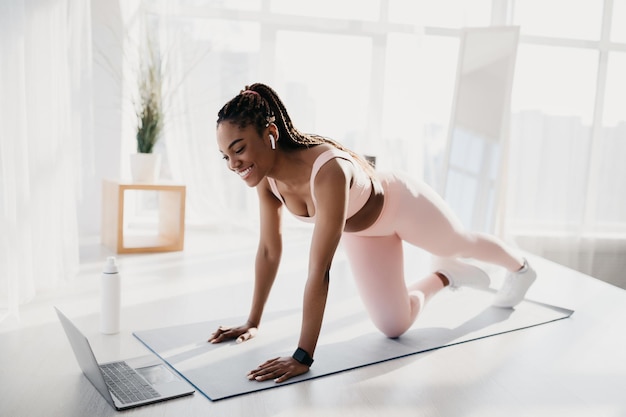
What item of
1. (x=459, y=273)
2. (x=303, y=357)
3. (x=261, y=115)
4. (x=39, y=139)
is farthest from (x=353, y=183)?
(x=39, y=139)

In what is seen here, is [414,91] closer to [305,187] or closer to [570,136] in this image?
[570,136]

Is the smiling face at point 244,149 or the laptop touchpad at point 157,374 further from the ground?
the smiling face at point 244,149

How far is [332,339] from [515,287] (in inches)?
35.7

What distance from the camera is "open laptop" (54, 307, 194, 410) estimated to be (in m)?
1.67

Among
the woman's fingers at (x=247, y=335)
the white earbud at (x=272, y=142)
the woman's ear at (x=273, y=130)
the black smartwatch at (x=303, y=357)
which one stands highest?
the woman's ear at (x=273, y=130)

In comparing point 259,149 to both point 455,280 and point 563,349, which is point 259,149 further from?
point 563,349

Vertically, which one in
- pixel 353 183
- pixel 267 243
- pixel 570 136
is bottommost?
pixel 267 243

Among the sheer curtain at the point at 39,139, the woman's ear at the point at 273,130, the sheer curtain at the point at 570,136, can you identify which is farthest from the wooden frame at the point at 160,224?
the sheer curtain at the point at 570,136

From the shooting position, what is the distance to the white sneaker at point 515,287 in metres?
2.69

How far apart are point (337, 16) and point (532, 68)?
62.1 inches

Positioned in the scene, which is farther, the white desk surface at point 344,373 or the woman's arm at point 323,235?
the woman's arm at point 323,235

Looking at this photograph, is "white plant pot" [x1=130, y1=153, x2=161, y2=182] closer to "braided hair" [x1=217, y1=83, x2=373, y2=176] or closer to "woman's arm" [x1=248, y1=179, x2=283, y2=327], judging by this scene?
"woman's arm" [x1=248, y1=179, x2=283, y2=327]

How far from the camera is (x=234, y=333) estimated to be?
2242 millimetres

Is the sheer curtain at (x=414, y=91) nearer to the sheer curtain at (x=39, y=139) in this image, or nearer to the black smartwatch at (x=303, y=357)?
the sheer curtain at (x=39, y=139)
